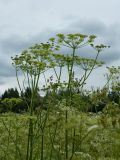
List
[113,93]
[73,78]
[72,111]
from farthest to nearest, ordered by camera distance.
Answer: [113,93]
[73,78]
[72,111]

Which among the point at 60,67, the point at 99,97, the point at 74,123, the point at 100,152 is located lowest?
the point at 100,152

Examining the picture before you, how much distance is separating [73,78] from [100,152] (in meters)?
1.38

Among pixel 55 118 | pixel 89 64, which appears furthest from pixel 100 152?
pixel 89 64

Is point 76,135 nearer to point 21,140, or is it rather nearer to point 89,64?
point 89,64

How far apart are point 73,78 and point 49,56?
23.5 inches

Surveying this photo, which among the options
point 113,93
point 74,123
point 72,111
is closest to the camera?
point 74,123

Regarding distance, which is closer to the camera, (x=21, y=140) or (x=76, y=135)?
(x=76, y=135)

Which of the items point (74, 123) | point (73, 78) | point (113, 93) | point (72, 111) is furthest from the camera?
point (113, 93)

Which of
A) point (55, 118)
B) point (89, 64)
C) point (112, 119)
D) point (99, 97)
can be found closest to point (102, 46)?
point (89, 64)

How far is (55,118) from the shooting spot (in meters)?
7.14

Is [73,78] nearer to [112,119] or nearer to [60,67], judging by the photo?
[60,67]

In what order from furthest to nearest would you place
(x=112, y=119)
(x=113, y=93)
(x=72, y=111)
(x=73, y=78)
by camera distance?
(x=113, y=93) < (x=73, y=78) < (x=72, y=111) < (x=112, y=119)

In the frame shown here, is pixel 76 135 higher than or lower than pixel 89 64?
lower

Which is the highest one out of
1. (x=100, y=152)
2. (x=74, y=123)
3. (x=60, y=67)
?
(x=60, y=67)
